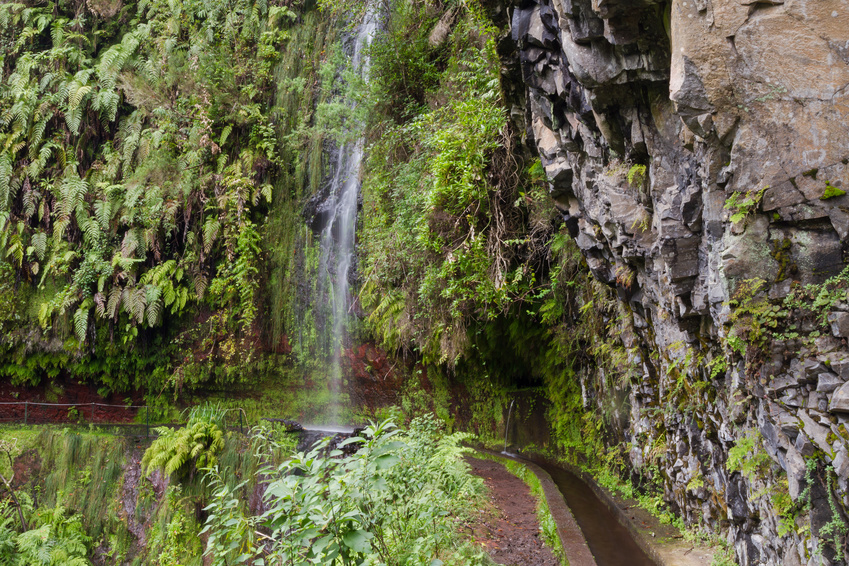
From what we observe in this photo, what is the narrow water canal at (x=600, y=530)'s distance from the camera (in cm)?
493

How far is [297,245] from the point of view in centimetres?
1332

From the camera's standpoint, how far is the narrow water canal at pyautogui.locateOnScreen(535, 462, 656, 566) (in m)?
4.93

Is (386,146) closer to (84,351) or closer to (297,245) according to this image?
(297,245)

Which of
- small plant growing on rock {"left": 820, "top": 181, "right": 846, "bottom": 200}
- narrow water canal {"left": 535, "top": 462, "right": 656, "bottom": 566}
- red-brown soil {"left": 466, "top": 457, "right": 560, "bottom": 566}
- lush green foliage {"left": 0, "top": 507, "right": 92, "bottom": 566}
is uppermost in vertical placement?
small plant growing on rock {"left": 820, "top": 181, "right": 846, "bottom": 200}

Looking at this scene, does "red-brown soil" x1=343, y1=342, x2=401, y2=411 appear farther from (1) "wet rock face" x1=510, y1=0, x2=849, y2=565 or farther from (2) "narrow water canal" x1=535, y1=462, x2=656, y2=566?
(1) "wet rock face" x1=510, y1=0, x2=849, y2=565

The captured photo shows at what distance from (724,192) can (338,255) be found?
32.7 ft

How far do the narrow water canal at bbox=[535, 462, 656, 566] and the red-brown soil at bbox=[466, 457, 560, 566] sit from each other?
0.51 meters

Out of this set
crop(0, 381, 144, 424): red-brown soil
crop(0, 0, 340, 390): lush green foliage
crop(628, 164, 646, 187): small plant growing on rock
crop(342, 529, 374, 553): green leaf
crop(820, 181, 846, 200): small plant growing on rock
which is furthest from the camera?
crop(0, 381, 144, 424): red-brown soil

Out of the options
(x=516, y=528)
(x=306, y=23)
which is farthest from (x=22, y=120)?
(x=516, y=528)

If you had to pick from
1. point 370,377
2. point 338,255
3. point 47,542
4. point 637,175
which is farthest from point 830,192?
point 47,542

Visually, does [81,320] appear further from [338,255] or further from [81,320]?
[338,255]

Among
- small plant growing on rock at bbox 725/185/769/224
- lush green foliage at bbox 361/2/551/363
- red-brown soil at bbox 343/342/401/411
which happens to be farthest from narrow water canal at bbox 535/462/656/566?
red-brown soil at bbox 343/342/401/411

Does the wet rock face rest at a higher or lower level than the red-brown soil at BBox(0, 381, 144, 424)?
higher

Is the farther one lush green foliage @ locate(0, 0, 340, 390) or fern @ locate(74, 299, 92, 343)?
lush green foliage @ locate(0, 0, 340, 390)
